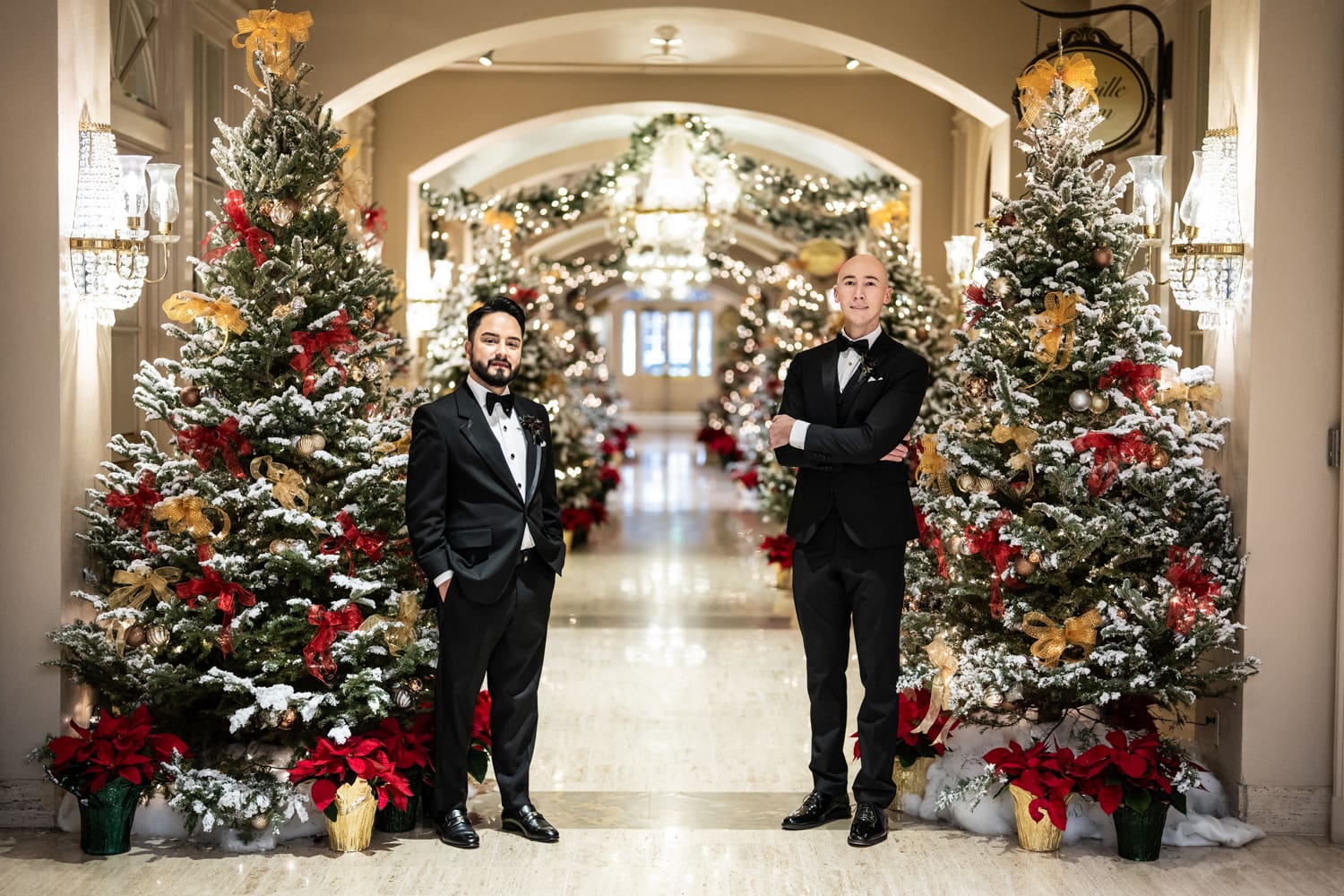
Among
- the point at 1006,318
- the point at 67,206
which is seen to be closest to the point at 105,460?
the point at 67,206

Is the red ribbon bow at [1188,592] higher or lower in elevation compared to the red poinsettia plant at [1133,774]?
higher

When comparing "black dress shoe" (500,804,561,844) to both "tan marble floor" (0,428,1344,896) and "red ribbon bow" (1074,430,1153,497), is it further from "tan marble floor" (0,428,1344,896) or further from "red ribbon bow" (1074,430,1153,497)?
"red ribbon bow" (1074,430,1153,497)

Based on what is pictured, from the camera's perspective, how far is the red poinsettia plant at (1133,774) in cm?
485

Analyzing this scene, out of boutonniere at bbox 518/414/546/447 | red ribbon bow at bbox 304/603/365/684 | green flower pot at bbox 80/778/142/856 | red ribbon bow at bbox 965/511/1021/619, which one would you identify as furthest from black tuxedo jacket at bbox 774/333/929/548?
green flower pot at bbox 80/778/142/856

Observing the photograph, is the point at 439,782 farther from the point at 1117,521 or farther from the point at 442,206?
Answer: the point at 442,206

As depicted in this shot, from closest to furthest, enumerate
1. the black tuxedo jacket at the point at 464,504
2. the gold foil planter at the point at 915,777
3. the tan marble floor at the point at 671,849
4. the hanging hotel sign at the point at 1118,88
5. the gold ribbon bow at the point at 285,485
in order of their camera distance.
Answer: the tan marble floor at the point at 671,849 < the black tuxedo jacket at the point at 464,504 < the gold ribbon bow at the point at 285,485 < the gold foil planter at the point at 915,777 < the hanging hotel sign at the point at 1118,88

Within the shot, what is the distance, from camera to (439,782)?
5.00 meters

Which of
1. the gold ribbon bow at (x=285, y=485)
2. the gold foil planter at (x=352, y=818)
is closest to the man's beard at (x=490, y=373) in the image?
the gold ribbon bow at (x=285, y=485)

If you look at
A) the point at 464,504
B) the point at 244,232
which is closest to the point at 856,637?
the point at 464,504

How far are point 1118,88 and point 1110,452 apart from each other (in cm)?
228

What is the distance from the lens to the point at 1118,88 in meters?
6.69

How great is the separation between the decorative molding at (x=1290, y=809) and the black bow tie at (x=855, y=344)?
6.67 feet

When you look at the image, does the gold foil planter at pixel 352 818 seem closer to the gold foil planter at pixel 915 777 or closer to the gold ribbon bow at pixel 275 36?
the gold foil planter at pixel 915 777

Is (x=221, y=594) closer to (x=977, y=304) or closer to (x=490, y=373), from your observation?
(x=490, y=373)
